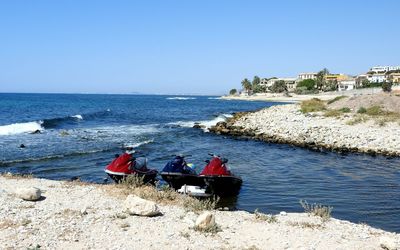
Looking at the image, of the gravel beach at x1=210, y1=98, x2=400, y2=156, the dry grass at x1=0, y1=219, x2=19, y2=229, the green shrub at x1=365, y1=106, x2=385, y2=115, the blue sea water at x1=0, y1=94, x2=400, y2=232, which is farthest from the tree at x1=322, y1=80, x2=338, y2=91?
the dry grass at x1=0, y1=219, x2=19, y2=229

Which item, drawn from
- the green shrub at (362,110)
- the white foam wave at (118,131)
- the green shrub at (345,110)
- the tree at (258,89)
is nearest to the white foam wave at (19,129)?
the white foam wave at (118,131)

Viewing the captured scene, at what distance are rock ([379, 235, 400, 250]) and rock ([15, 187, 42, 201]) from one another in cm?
831

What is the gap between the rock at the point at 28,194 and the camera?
11008mm

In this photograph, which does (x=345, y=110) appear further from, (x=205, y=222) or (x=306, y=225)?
(x=205, y=222)

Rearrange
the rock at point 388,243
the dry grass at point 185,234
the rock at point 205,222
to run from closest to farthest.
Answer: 1. the rock at point 388,243
2. the dry grass at point 185,234
3. the rock at point 205,222

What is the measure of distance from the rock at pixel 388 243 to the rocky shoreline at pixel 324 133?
54.4ft

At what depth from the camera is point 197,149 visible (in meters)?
28.8

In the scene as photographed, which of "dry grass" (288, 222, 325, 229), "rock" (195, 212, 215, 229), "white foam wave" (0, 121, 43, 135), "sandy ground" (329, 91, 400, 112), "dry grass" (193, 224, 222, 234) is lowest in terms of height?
"white foam wave" (0, 121, 43, 135)

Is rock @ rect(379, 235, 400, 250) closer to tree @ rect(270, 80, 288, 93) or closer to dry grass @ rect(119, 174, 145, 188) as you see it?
dry grass @ rect(119, 174, 145, 188)

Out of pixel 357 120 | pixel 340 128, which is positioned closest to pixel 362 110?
pixel 357 120

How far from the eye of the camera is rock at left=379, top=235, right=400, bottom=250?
8527 millimetres

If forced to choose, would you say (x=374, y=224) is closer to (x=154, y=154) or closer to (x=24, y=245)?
(x=24, y=245)

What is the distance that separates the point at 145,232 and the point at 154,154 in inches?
671

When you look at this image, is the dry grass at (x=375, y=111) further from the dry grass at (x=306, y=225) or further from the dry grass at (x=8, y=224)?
the dry grass at (x=8, y=224)
